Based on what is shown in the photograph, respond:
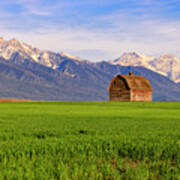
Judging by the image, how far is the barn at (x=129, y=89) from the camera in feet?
358

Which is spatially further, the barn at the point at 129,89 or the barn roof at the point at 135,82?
the barn roof at the point at 135,82

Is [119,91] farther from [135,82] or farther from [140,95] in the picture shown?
[140,95]

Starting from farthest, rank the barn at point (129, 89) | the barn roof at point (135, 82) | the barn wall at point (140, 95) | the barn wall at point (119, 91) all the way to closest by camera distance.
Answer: the barn roof at point (135, 82)
the barn wall at point (119, 91)
the barn wall at point (140, 95)
the barn at point (129, 89)

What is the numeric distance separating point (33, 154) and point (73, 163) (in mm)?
1743

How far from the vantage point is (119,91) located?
112000mm

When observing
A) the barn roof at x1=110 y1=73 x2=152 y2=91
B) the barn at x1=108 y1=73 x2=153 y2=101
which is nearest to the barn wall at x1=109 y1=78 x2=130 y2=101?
the barn at x1=108 y1=73 x2=153 y2=101

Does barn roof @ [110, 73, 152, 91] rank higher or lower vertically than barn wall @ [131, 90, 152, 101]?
higher

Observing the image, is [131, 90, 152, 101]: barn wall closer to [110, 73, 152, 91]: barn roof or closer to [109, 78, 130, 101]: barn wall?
[110, 73, 152, 91]: barn roof

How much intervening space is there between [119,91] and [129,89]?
180 inches

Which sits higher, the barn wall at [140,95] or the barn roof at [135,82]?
the barn roof at [135,82]

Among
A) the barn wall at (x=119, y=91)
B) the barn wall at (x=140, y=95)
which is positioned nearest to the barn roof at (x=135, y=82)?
the barn wall at (x=140, y=95)

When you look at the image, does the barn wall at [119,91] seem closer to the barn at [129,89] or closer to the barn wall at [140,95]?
the barn at [129,89]

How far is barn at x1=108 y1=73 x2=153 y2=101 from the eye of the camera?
4299 inches

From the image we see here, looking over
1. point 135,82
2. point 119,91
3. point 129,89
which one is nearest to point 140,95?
point 135,82
